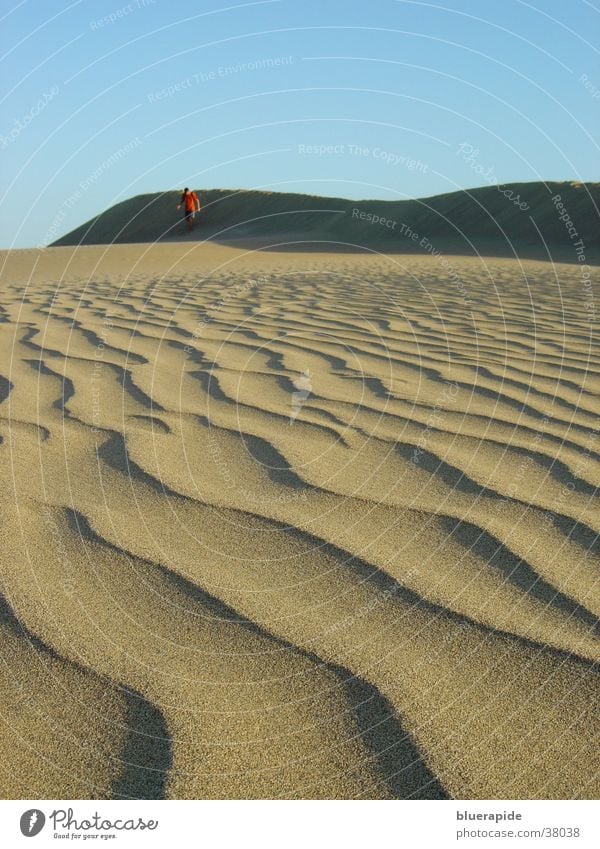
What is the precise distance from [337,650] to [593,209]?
18264 mm

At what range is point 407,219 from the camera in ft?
74.6

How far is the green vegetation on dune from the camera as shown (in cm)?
1831

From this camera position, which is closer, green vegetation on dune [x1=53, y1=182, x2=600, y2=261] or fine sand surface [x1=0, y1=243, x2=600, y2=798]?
fine sand surface [x1=0, y1=243, x2=600, y2=798]

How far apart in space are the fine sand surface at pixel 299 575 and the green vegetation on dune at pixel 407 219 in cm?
1207

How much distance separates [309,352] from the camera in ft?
14.3

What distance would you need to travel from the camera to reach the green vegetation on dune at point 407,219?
18.3m

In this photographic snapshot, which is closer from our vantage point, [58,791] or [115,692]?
[58,791]

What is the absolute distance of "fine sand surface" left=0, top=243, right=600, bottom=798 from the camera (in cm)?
144

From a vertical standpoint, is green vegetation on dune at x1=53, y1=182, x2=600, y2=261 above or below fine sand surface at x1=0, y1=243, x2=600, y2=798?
above

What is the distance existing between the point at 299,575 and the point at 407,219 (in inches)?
848

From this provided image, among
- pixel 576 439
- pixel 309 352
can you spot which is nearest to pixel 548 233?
pixel 309 352

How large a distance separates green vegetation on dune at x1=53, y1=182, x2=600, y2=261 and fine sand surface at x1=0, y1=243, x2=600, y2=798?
39.6ft

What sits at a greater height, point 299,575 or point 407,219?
point 407,219

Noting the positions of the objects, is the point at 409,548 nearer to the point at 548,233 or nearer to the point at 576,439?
the point at 576,439
